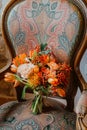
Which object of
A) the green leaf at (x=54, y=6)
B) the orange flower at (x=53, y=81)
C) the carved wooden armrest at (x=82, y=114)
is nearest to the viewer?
the carved wooden armrest at (x=82, y=114)

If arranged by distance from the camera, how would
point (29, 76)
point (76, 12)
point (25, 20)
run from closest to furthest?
point (29, 76), point (76, 12), point (25, 20)

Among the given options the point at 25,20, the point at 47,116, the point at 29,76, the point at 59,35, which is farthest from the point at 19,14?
the point at 47,116

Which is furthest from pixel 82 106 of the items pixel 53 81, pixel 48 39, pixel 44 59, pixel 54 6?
pixel 54 6

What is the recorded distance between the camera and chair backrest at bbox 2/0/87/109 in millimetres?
1158

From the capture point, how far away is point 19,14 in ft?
4.11

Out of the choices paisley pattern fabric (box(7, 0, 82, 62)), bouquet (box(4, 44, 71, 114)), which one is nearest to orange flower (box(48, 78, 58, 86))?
bouquet (box(4, 44, 71, 114))

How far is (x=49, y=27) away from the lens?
1224 mm

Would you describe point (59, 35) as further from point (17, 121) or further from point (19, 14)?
point (17, 121)

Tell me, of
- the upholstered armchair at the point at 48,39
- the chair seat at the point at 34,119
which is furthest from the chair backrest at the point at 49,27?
the chair seat at the point at 34,119

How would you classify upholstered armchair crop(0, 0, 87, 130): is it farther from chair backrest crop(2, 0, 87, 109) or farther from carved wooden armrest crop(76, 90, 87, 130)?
carved wooden armrest crop(76, 90, 87, 130)

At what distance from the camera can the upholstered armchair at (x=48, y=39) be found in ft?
3.55

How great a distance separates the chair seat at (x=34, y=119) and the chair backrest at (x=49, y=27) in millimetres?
169

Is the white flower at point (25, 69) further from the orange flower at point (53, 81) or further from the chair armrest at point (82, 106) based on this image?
the chair armrest at point (82, 106)

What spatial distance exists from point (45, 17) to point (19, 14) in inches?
5.8
